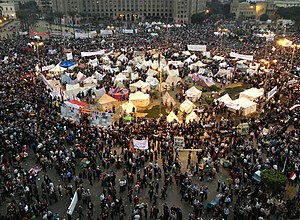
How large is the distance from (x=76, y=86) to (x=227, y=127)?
14737mm

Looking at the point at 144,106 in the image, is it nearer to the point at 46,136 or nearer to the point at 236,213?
the point at 46,136

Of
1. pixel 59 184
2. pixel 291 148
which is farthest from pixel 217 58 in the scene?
pixel 59 184

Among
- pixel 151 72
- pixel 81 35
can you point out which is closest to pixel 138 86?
pixel 151 72

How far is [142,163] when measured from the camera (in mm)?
17969

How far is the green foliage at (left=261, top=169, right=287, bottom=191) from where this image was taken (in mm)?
14539

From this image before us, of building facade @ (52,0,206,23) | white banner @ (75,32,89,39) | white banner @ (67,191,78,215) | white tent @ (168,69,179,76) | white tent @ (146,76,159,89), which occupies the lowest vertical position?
white banner @ (67,191,78,215)

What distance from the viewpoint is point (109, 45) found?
170 feet

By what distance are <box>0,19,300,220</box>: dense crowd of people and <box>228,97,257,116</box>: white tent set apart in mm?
761

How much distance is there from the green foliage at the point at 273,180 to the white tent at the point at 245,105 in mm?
10021

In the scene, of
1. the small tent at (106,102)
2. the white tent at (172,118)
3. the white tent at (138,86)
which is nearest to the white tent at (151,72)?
the white tent at (138,86)

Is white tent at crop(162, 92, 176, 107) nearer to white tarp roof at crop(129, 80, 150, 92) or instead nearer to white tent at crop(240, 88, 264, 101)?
white tarp roof at crop(129, 80, 150, 92)

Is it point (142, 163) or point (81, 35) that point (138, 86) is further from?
point (81, 35)

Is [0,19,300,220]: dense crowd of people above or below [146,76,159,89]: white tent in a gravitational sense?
below

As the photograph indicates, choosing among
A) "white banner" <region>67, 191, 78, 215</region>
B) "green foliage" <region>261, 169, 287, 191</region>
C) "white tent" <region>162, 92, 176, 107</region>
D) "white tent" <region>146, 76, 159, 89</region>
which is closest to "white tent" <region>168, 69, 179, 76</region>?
"white tent" <region>146, 76, 159, 89</region>
